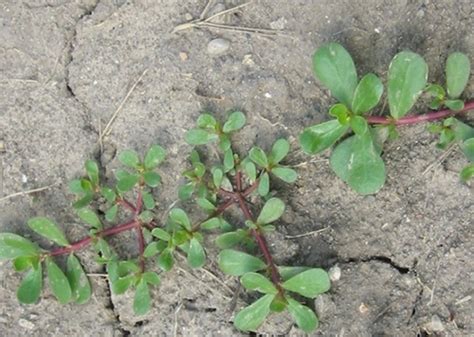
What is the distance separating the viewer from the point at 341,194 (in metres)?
2.71

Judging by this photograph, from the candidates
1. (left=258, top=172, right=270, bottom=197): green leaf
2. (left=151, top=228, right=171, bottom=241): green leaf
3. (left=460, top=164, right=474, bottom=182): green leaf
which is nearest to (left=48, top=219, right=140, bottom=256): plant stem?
(left=151, top=228, right=171, bottom=241): green leaf

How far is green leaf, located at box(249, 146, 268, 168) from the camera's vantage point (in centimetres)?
265

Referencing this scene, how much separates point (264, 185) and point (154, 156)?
14.9 inches

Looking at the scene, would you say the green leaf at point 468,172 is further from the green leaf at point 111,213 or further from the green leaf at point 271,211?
the green leaf at point 111,213

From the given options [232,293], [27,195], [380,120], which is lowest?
[232,293]

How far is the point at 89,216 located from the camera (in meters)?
2.77

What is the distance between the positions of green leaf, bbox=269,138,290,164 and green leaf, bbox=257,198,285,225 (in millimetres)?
131

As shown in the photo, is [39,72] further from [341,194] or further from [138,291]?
[341,194]

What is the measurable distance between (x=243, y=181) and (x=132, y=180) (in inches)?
14.4

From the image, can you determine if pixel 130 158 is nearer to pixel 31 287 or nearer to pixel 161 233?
pixel 161 233

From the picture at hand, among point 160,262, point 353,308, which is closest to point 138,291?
point 160,262

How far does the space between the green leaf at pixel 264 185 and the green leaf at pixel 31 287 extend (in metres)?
0.79

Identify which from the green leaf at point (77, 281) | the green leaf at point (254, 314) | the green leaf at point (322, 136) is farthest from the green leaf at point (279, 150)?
the green leaf at point (77, 281)

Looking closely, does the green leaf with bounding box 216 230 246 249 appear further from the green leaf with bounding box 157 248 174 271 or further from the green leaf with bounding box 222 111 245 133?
the green leaf with bounding box 222 111 245 133
